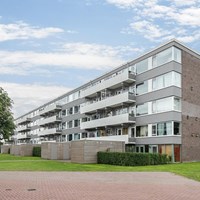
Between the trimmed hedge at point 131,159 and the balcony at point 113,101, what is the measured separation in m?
13.5

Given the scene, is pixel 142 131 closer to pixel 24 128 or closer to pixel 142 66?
pixel 142 66

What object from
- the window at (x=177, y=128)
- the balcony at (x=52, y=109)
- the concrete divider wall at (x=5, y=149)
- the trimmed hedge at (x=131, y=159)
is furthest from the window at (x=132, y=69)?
the concrete divider wall at (x=5, y=149)

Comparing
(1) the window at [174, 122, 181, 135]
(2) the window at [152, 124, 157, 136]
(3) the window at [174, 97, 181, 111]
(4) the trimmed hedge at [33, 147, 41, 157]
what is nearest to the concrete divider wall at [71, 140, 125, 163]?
(2) the window at [152, 124, 157, 136]

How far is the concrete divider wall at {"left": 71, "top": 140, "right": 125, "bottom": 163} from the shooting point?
37375 mm

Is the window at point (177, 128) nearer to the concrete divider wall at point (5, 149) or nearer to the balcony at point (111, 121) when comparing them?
the balcony at point (111, 121)

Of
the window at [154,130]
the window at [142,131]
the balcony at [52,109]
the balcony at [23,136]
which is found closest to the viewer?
the window at [154,130]

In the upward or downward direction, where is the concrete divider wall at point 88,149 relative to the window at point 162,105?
downward

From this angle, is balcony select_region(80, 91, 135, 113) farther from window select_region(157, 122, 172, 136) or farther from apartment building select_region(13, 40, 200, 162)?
window select_region(157, 122, 172, 136)

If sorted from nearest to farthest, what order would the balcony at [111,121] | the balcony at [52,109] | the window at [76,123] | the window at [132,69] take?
the balcony at [111,121], the window at [132,69], the window at [76,123], the balcony at [52,109]

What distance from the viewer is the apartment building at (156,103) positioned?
4166cm

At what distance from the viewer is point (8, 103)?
6394cm

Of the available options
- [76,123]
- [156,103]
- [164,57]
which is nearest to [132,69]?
[164,57]

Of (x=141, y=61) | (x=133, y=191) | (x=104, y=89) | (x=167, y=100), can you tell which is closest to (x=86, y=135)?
(x=104, y=89)

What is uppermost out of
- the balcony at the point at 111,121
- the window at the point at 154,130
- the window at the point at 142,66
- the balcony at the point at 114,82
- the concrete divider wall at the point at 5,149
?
the window at the point at 142,66
